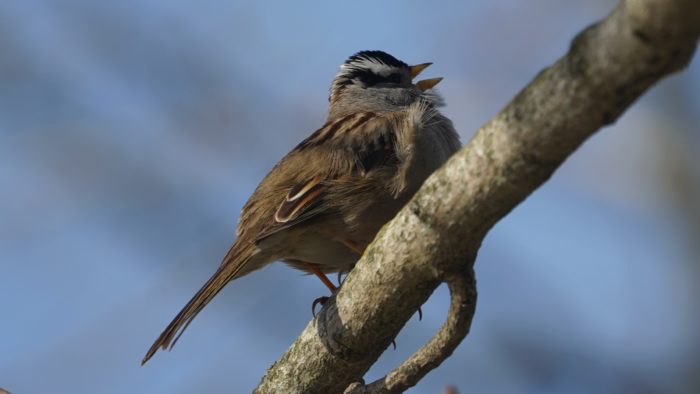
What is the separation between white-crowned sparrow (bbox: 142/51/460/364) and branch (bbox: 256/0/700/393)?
112 centimetres

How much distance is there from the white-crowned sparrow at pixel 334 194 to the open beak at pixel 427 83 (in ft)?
2.86

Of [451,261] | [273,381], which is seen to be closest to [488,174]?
[451,261]

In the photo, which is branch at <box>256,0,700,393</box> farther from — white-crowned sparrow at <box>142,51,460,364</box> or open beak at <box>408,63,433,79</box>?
open beak at <box>408,63,433,79</box>

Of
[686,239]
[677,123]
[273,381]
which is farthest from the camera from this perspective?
[677,123]

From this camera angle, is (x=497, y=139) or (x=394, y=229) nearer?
(x=497, y=139)

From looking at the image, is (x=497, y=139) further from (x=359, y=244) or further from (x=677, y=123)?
(x=677, y=123)

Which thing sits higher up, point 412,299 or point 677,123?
point 677,123

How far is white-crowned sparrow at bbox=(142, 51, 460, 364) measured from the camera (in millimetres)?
5797

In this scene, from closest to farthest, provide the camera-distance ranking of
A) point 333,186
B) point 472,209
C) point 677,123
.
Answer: point 472,209 → point 333,186 → point 677,123

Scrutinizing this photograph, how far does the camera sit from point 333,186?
589 cm

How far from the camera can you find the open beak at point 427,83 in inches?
294

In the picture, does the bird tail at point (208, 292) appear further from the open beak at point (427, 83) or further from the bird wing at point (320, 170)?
the open beak at point (427, 83)

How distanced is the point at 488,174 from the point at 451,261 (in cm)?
49

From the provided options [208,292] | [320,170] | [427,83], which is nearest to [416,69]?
[427,83]
